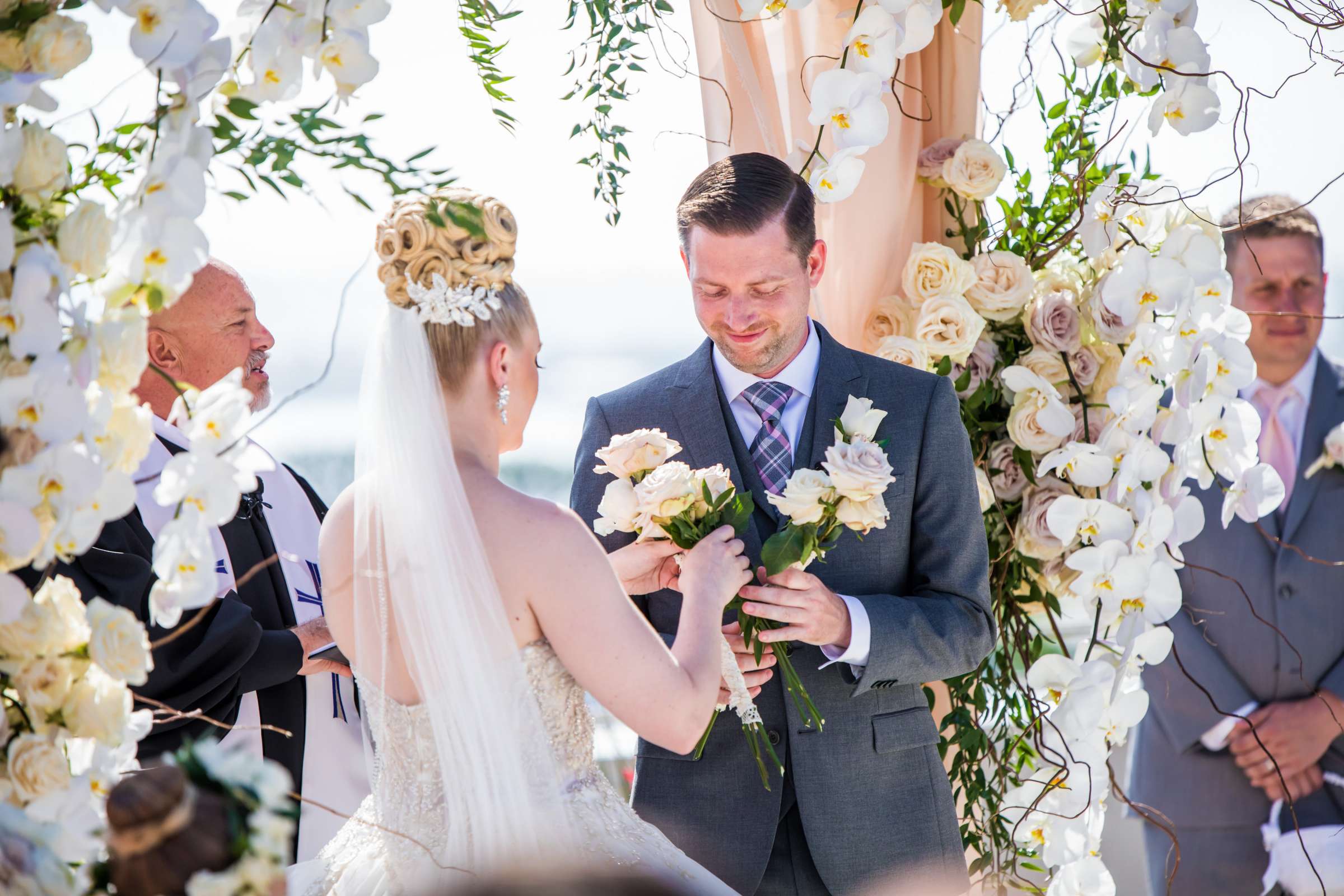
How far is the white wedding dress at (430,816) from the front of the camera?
73.5 inches

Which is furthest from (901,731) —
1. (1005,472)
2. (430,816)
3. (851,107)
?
(851,107)

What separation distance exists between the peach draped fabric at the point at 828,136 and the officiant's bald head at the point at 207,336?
4.01ft

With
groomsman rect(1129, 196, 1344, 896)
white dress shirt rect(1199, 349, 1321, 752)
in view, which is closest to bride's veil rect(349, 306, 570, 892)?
groomsman rect(1129, 196, 1344, 896)

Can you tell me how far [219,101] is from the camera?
4.58ft

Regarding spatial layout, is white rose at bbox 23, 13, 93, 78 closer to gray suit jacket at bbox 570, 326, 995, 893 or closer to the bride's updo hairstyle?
the bride's updo hairstyle

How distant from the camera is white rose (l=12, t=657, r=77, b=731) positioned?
1273 millimetres

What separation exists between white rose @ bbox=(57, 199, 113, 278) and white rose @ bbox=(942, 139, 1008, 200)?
2022mm

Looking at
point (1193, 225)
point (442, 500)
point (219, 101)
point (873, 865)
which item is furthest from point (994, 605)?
point (219, 101)

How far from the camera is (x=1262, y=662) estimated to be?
3145 mm

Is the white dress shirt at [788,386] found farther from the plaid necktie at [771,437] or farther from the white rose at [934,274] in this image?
the white rose at [934,274]

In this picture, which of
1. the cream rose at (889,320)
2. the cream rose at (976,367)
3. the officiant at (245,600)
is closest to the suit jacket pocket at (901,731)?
the cream rose at (976,367)

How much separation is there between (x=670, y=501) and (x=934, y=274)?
105cm

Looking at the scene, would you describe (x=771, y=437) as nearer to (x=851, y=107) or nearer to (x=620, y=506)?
(x=620, y=506)

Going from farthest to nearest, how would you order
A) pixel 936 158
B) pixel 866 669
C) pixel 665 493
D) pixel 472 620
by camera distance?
pixel 936 158
pixel 866 669
pixel 665 493
pixel 472 620
